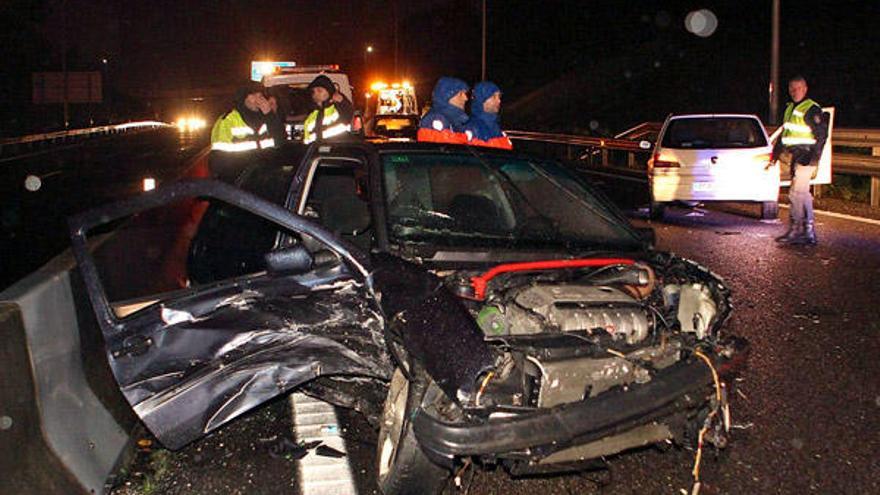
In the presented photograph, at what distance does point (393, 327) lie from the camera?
387 cm

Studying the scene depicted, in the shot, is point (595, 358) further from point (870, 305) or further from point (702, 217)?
point (702, 217)

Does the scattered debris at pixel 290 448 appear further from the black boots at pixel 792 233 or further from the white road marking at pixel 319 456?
the black boots at pixel 792 233

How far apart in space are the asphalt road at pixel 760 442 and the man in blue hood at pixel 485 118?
2657 mm

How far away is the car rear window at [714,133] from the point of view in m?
13.4

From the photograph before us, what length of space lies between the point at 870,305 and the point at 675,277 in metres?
3.99

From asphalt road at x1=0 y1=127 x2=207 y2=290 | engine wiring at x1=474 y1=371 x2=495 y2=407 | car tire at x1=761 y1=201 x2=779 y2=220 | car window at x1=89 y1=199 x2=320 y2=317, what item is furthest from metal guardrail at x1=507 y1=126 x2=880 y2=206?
asphalt road at x1=0 y1=127 x2=207 y2=290

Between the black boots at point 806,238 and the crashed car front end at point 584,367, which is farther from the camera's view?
the black boots at point 806,238

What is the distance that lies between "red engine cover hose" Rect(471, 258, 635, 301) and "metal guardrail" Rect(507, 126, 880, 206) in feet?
13.1

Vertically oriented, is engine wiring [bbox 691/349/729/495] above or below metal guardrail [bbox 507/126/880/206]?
below

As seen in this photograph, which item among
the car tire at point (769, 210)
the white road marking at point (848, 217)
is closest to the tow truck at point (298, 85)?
the car tire at point (769, 210)

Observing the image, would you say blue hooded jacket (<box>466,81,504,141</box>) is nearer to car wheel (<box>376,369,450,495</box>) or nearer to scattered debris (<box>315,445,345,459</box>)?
scattered debris (<box>315,445,345,459</box>)

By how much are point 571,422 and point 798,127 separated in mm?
8643

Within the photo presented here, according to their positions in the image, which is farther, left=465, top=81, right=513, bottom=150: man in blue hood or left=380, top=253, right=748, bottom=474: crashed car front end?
left=465, top=81, right=513, bottom=150: man in blue hood

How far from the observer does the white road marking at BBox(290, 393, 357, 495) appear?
13.9 ft
